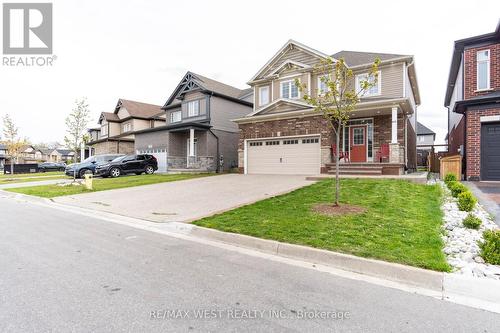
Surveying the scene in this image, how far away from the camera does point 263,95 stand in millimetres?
21375

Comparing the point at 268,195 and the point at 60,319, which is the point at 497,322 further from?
the point at 268,195

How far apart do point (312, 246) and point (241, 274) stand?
4.70ft

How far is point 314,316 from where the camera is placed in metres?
3.02

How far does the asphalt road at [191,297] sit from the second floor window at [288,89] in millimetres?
16202

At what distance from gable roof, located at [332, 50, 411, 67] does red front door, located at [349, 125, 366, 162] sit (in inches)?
169

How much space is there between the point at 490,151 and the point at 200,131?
18.7 metres

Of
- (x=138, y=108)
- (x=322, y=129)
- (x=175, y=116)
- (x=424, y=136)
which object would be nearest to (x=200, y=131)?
(x=175, y=116)

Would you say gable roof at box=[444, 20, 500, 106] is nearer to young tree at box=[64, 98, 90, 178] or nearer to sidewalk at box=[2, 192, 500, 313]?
sidewalk at box=[2, 192, 500, 313]

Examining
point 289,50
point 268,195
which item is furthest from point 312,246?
point 289,50

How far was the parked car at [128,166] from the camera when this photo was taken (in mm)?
20406

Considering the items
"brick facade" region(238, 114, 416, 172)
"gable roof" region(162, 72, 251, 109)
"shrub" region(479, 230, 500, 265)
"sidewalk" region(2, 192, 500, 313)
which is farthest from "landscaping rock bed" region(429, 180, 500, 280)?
"gable roof" region(162, 72, 251, 109)

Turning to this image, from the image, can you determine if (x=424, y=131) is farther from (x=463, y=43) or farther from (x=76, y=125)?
(x=76, y=125)

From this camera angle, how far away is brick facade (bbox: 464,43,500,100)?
1309 cm

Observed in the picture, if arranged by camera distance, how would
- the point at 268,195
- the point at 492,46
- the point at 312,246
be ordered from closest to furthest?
the point at 312,246
the point at 268,195
the point at 492,46
